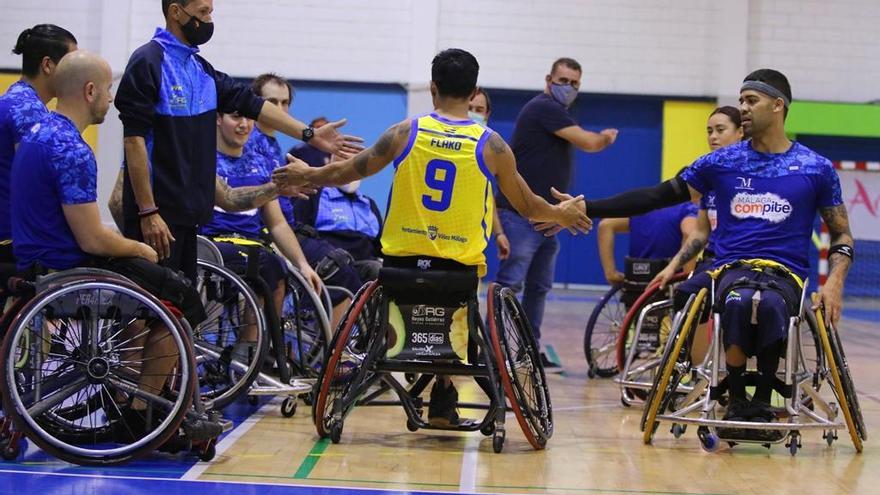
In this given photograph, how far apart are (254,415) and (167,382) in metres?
1.13

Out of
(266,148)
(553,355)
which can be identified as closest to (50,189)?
(266,148)

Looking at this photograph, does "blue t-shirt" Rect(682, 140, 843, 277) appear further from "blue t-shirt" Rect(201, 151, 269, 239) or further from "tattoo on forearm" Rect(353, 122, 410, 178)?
"blue t-shirt" Rect(201, 151, 269, 239)

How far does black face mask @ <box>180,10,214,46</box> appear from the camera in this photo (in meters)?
4.09

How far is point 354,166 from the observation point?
4387 millimetres

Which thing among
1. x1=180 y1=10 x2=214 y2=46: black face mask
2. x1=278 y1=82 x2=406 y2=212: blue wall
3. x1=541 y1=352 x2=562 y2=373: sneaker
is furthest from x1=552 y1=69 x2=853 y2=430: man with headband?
x1=278 y1=82 x2=406 y2=212: blue wall

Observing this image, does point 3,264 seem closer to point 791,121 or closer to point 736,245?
point 736,245

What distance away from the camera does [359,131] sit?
13914 mm

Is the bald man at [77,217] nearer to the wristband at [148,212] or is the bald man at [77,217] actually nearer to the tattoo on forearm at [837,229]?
the wristband at [148,212]

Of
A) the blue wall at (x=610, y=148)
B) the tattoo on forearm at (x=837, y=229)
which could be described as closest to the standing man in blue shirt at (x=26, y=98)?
the tattoo on forearm at (x=837, y=229)

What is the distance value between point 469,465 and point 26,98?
193cm

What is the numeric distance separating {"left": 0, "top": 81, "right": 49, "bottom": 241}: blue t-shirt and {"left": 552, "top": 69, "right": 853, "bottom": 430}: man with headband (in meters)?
2.13

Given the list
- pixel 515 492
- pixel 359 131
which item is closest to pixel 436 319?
pixel 515 492

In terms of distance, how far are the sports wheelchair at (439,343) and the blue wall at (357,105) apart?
380 inches

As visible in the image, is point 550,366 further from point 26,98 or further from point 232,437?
point 26,98
